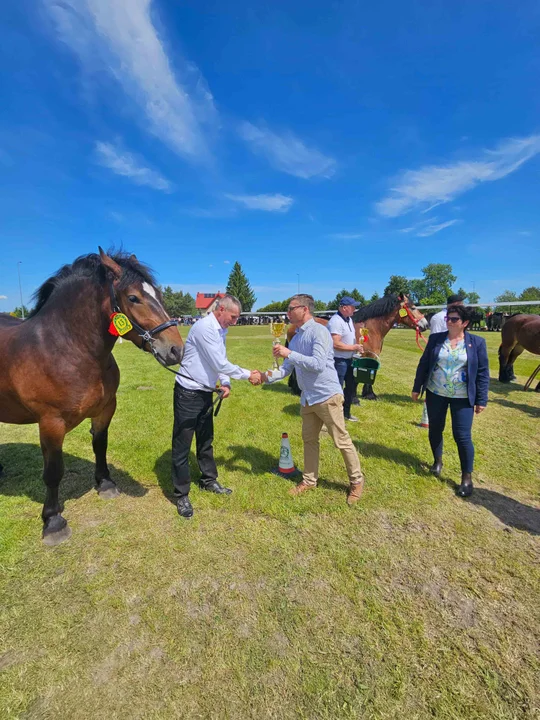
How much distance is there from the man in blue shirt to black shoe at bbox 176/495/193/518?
1.59 m

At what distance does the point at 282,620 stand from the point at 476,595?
1506 millimetres

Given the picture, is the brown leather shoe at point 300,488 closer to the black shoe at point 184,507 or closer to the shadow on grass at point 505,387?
the black shoe at point 184,507

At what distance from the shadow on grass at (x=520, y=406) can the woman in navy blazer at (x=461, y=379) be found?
14.0 ft

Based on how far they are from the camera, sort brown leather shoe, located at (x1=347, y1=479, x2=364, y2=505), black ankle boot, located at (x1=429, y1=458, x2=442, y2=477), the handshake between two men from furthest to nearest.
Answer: black ankle boot, located at (x1=429, y1=458, x2=442, y2=477), brown leather shoe, located at (x1=347, y1=479, x2=364, y2=505), the handshake between two men

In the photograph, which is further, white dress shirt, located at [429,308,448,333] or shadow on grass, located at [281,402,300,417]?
shadow on grass, located at [281,402,300,417]

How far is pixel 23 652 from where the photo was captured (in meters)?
2.02

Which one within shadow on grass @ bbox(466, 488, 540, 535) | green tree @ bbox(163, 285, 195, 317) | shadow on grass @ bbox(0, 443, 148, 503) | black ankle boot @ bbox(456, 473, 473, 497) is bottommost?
shadow on grass @ bbox(0, 443, 148, 503)

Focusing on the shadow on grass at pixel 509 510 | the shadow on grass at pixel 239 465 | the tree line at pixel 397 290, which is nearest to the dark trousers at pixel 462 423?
the shadow on grass at pixel 509 510

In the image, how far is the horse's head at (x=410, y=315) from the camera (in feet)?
25.0

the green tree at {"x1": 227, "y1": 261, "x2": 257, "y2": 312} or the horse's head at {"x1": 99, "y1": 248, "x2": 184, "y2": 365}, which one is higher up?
the green tree at {"x1": 227, "y1": 261, "x2": 257, "y2": 312}

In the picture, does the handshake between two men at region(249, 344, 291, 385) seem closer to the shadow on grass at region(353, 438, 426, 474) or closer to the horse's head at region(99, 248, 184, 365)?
the horse's head at region(99, 248, 184, 365)

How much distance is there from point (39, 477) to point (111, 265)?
10.9 feet

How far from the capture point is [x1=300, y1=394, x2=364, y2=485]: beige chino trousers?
11.2ft

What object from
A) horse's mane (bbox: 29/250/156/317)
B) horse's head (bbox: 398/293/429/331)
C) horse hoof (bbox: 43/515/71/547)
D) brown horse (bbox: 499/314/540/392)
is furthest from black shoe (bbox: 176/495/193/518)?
brown horse (bbox: 499/314/540/392)
